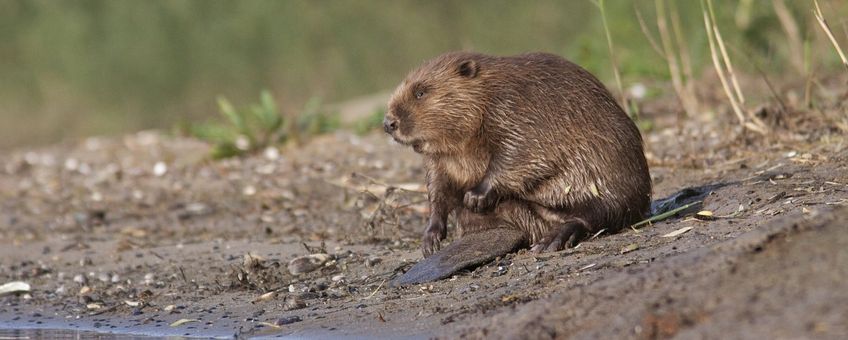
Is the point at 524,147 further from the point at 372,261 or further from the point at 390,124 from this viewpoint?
the point at 372,261

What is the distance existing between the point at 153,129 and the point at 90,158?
1.71 metres

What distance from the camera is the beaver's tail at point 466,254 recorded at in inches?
207

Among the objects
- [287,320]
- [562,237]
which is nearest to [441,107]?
[562,237]

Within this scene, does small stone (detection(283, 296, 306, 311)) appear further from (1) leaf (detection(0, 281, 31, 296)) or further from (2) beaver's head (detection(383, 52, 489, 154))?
(1) leaf (detection(0, 281, 31, 296))

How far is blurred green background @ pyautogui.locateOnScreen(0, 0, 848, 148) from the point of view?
12766 millimetres

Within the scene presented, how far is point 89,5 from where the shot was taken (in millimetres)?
14469

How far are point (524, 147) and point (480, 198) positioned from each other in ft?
0.91

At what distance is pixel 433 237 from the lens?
5.69 metres

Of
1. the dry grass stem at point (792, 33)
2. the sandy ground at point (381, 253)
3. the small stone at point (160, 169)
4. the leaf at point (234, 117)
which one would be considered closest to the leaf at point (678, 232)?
the sandy ground at point (381, 253)

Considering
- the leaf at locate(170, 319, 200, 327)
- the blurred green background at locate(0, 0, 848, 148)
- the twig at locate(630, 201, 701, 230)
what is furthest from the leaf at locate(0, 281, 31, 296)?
the blurred green background at locate(0, 0, 848, 148)

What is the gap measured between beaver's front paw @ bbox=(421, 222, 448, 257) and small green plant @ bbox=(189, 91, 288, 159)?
12.5 ft

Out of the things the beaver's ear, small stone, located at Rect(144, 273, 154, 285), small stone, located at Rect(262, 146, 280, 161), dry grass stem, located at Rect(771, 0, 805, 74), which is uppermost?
dry grass stem, located at Rect(771, 0, 805, 74)

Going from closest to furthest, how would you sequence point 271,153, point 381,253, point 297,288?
point 297,288
point 381,253
point 271,153

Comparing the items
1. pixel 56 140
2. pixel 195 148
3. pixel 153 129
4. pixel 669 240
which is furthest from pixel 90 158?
pixel 669 240
